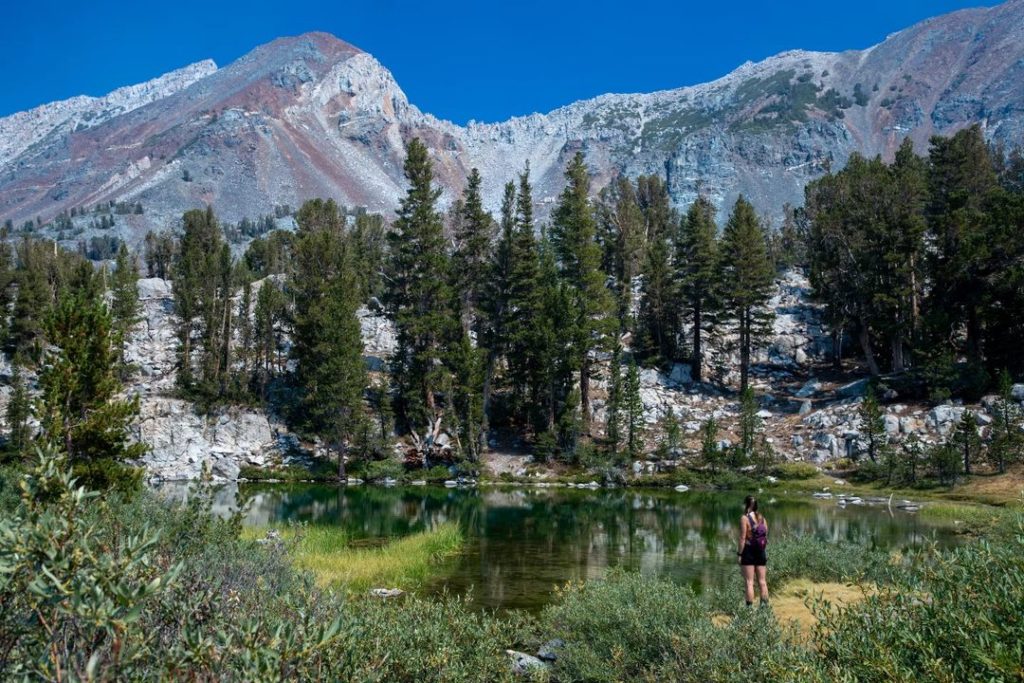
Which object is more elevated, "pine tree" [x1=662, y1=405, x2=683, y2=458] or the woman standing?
"pine tree" [x1=662, y1=405, x2=683, y2=458]

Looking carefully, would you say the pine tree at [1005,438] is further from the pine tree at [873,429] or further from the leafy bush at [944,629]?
the leafy bush at [944,629]

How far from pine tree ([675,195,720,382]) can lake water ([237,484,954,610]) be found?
2160 centimetres

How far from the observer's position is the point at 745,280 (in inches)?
2224

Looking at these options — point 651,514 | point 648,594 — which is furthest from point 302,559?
point 651,514

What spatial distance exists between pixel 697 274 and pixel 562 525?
3698 cm

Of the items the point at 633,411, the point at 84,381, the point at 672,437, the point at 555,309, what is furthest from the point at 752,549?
the point at 555,309

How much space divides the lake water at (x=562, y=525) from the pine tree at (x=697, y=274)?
850 inches

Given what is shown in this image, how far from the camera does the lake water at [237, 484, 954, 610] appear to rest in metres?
17.8

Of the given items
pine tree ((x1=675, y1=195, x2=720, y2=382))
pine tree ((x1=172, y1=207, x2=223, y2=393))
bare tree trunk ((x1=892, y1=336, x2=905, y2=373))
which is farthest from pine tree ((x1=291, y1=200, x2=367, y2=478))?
bare tree trunk ((x1=892, y1=336, x2=905, y2=373))

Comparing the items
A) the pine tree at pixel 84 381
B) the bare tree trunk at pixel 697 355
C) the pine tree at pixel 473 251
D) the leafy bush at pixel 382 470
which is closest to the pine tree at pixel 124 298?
the leafy bush at pixel 382 470

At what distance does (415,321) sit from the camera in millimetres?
52250

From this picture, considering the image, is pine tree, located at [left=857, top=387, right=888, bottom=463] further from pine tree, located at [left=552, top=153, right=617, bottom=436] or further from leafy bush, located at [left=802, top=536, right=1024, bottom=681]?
leafy bush, located at [left=802, top=536, right=1024, bottom=681]

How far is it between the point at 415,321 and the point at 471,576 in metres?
35.8

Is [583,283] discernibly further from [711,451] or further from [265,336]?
[265,336]
